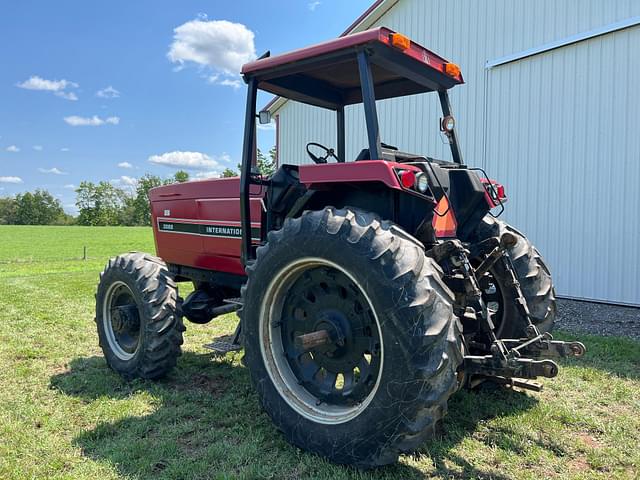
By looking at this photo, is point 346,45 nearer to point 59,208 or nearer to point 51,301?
point 51,301

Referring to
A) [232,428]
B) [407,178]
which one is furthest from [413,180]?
[232,428]

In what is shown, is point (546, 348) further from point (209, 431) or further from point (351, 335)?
point (209, 431)

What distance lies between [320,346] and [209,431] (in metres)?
1.02

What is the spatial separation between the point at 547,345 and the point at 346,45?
2.24 meters

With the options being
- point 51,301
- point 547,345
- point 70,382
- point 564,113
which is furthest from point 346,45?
point 51,301

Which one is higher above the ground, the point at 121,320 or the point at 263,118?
the point at 263,118

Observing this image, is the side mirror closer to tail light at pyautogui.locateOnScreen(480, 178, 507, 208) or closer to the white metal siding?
tail light at pyautogui.locateOnScreen(480, 178, 507, 208)

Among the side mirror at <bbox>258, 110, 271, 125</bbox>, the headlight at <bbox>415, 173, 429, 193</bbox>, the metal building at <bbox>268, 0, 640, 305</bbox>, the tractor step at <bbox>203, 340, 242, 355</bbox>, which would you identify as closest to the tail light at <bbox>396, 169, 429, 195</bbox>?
the headlight at <bbox>415, 173, 429, 193</bbox>

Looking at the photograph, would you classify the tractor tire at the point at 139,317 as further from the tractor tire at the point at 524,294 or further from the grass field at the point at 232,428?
the tractor tire at the point at 524,294

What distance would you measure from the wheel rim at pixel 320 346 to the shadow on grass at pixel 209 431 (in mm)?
330

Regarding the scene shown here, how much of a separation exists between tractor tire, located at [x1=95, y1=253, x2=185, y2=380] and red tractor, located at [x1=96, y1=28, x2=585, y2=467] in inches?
0.5

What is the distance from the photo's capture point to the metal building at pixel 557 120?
23.7 ft

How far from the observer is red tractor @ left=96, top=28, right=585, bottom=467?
8.04 feet

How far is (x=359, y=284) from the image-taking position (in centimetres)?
260
